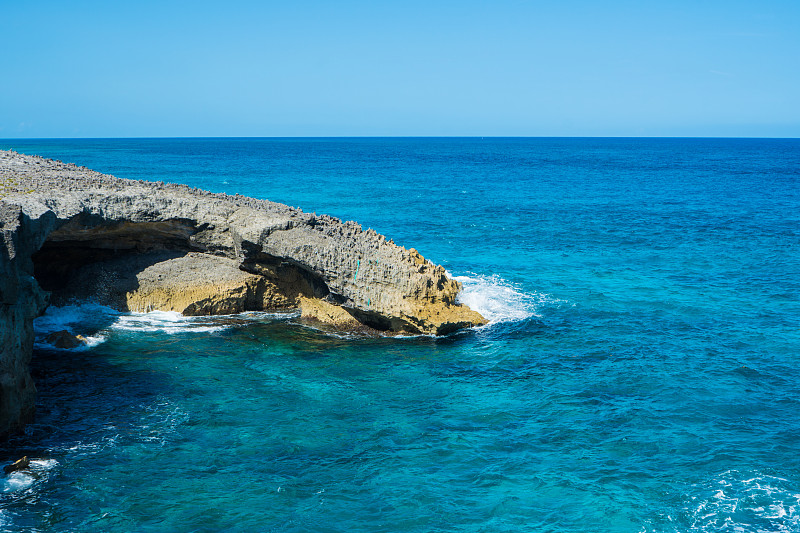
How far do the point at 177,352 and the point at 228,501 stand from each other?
30.0 ft

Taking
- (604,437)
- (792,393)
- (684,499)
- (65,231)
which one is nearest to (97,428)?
(65,231)

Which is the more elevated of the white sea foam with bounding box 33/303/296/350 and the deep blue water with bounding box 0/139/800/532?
the white sea foam with bounding box 33/303/296/350

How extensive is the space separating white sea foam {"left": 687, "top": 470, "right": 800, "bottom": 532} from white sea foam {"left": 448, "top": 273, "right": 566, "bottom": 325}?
1165 cm

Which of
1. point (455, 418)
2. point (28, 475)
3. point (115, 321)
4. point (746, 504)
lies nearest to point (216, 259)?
point (115, 321)

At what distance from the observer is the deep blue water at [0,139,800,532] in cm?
1324

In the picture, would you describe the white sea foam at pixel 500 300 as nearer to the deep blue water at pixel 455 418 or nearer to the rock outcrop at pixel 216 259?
the deep blue water at pixel 455 418

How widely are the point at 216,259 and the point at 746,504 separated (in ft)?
67.1

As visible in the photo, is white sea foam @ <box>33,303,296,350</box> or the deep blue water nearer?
the deep blue water

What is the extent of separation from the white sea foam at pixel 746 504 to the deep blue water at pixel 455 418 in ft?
0.16

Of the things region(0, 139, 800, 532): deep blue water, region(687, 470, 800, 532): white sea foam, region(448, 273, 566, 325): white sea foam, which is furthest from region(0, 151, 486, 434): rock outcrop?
region(687, 470, 800, 532): white sea foam

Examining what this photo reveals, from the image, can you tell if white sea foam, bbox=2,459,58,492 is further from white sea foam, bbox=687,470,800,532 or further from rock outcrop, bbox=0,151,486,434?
white sea foam, bbox=687,470,800,532

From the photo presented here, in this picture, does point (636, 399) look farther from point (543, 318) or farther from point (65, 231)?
point (65, 231)

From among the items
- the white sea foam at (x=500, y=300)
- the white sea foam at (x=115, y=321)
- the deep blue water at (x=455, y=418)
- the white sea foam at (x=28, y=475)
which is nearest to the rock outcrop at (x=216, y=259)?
the white sea foam at (x=115, y=321)

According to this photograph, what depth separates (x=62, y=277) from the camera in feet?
85.0
